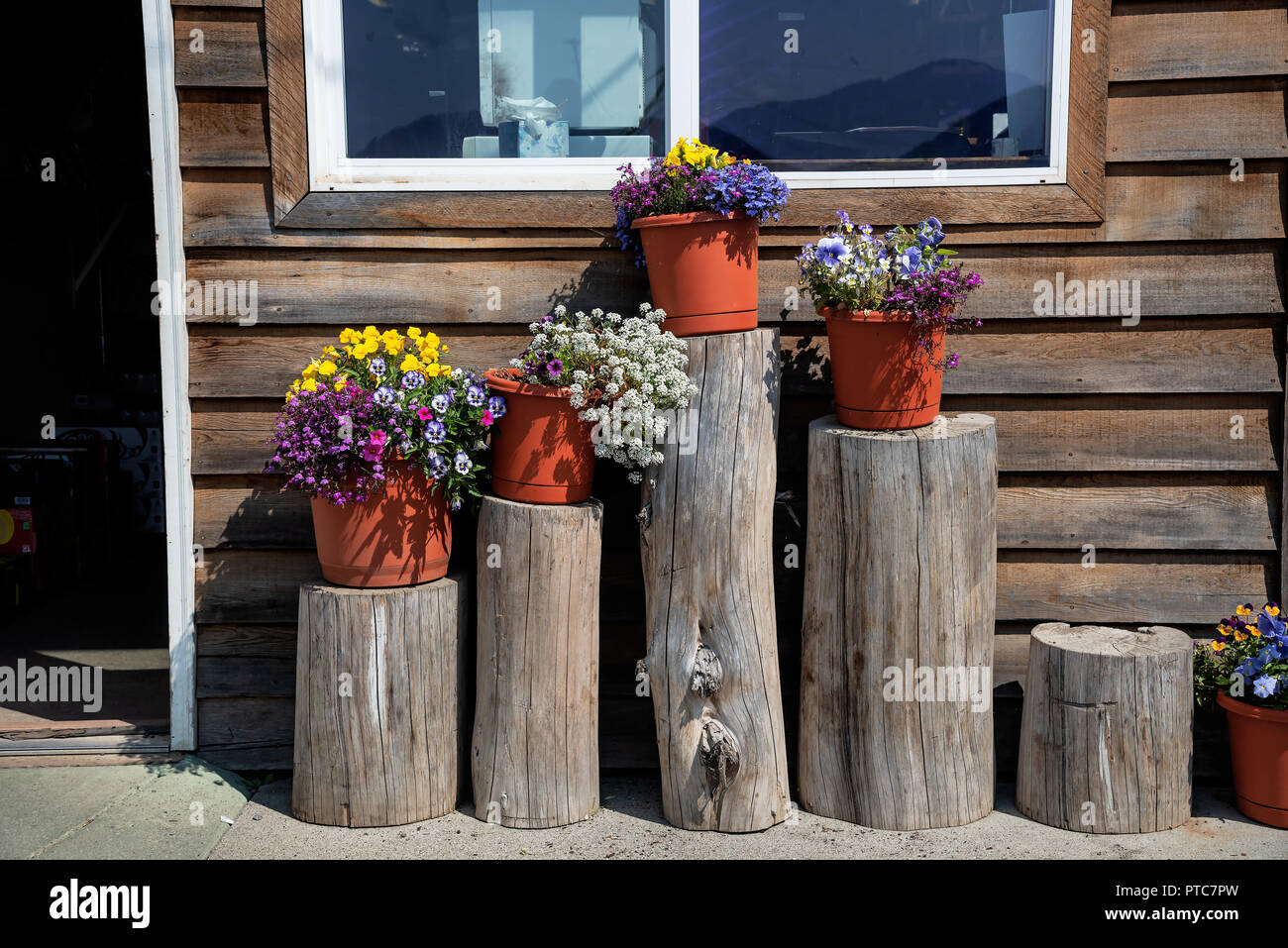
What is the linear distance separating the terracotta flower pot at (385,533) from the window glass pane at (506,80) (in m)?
1.08

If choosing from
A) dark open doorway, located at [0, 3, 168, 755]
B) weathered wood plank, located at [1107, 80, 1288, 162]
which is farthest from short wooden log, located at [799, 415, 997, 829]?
dark open doorway, located at [0, 3, 168, 755]

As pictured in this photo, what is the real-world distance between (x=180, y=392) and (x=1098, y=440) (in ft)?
9.05

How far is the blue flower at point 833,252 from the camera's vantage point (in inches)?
112

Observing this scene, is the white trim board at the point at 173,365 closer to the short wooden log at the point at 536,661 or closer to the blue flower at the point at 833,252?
the short wooden log at the point at 536,661

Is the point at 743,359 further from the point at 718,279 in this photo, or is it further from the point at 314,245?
the point at 314,245

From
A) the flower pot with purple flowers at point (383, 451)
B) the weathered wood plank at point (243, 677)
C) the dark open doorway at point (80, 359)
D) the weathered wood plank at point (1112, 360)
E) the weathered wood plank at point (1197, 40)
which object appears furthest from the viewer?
the dark open doorway at point (80, 359)

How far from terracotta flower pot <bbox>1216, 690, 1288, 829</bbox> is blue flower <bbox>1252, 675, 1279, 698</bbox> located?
0.06 meters

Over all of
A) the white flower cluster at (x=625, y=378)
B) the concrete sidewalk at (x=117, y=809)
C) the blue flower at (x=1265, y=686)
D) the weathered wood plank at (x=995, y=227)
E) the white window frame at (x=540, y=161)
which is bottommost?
the concrete sidewalk at (x=117, y=809)

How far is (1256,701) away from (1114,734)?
44 centimetres

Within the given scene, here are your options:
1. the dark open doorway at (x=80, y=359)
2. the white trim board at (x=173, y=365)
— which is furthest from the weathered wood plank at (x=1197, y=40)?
the dark open doorway at (x=80, y=359)

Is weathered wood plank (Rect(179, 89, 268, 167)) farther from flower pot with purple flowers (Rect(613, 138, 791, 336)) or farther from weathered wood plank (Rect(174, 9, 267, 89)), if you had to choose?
flower pot with purple flowers (Rect(613, 138, 791, 336))

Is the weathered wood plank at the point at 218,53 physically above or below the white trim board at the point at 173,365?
above

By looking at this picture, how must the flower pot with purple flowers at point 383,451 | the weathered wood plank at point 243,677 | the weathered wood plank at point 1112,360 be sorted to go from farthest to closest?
the weathered wood plank at point 243,677 → the weathered wood plank at point 1112,360 → the flower pot with purple flowers at point 383,451

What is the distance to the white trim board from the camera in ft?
10.2
